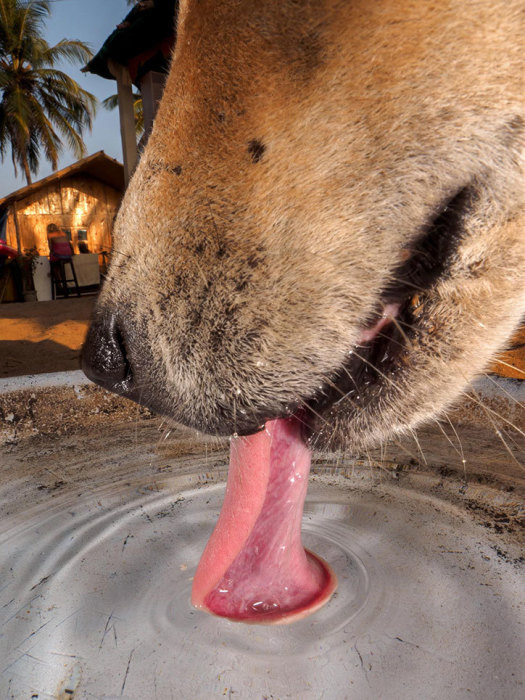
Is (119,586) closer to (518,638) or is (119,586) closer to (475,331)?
(518,638)

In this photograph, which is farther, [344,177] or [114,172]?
[114,172]

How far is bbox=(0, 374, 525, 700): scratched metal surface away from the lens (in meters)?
1.18

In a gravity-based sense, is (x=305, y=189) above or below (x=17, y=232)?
above

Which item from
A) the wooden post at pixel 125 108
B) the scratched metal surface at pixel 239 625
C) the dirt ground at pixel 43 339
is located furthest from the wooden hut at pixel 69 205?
the scratched metal surface at pixel 239 625

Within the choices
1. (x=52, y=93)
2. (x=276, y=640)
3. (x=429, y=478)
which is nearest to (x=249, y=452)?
(x=276, y=640)

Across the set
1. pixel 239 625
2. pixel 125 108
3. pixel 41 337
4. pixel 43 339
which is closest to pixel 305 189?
pixel 239 625

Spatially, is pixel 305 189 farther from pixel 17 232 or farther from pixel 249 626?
pixel 17 232

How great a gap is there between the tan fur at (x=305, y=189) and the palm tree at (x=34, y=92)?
103ft

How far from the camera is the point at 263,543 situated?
150 cm

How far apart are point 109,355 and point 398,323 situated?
582mm

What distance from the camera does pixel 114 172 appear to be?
59.7ft

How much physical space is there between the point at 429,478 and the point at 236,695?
1253 millimetres

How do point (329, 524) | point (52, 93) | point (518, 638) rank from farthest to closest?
point (52, 93)
point (329, 524)
point (518, 638)

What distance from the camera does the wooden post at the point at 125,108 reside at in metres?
8.62
